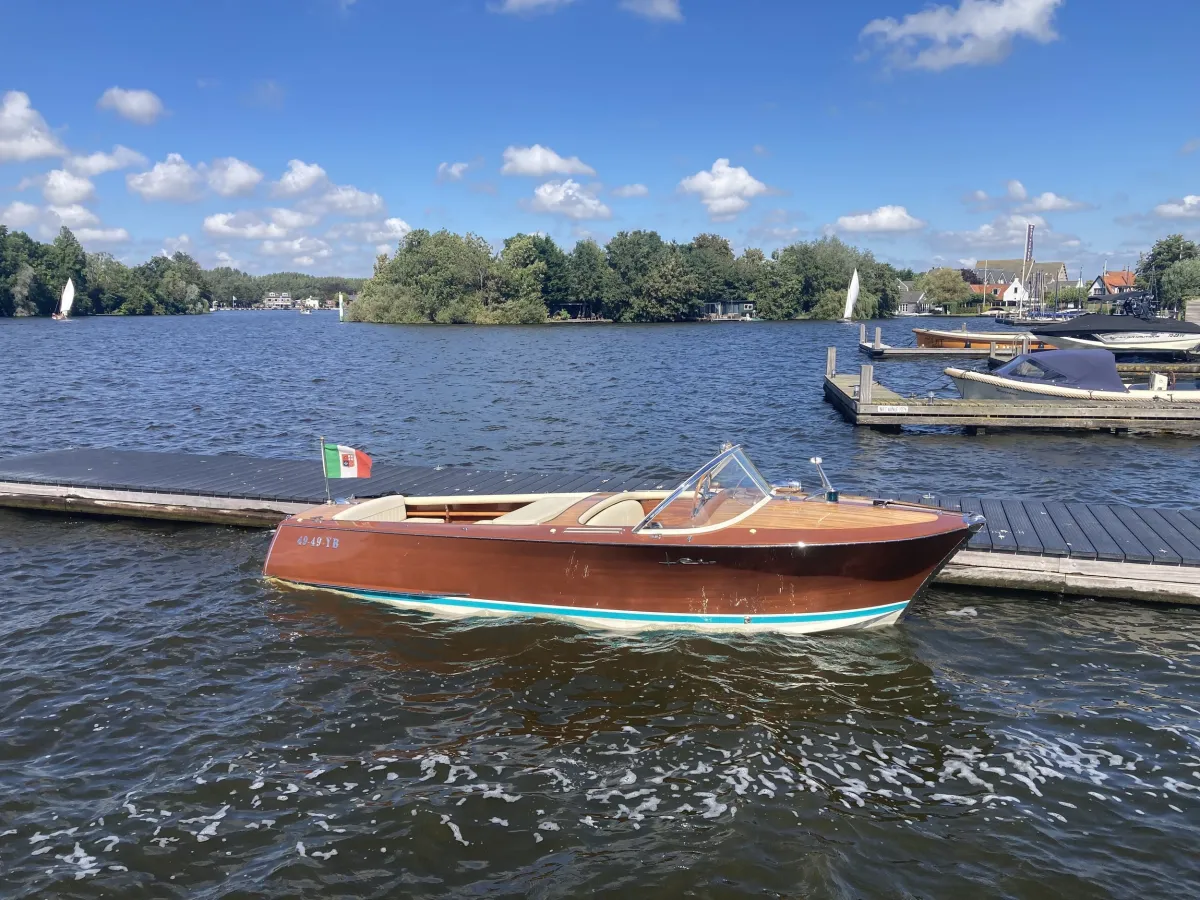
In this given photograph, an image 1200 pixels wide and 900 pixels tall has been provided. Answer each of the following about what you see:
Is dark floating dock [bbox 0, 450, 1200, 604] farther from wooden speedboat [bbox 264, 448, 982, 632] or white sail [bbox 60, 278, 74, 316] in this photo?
white sail [bbox 60, 278, 74, 316]

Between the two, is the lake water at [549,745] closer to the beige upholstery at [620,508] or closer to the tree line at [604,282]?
the beige upholstery at [620,508]

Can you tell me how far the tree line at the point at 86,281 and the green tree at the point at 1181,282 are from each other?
148867mm

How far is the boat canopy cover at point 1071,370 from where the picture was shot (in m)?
24.5

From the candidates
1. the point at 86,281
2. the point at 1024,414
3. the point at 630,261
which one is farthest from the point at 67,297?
the point at 1024,414

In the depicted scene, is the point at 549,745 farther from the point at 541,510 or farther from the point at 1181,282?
the point at 1181,282

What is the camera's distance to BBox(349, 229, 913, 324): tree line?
98562 millimetres

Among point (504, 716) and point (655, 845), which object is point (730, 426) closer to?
point (504, 716)

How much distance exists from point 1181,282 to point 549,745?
310 feet

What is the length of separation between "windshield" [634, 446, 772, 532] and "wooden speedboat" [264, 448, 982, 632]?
0.02 metres

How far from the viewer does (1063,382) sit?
25.0 metres

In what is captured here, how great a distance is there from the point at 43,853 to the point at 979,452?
2079 centimetres

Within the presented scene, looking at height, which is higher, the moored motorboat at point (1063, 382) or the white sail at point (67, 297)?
the white sail at point (67, 297)

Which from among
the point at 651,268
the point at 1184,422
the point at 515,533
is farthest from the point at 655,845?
the point at 651,268

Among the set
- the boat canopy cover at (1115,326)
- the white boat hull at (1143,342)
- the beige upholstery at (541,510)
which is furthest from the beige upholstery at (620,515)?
the white boat hull at (1143,342)
